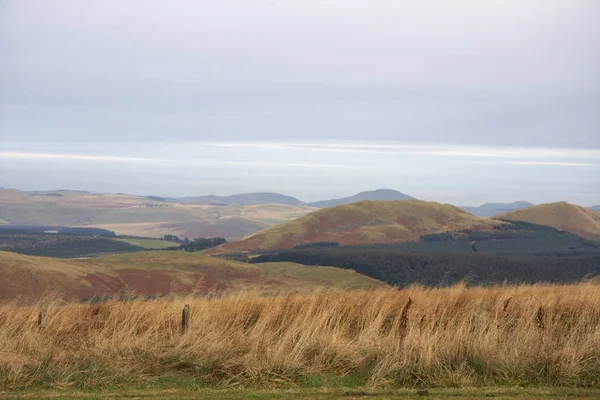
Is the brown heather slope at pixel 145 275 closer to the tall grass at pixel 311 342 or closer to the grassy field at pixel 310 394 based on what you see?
the tall grass at pixel 311 342

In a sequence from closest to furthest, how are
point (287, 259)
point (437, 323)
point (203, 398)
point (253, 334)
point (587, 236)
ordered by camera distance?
point (203, 398) → point (253, 334) → point (437, 323) → point (287, 259) → point (587, 236)

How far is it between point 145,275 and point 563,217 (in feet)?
508

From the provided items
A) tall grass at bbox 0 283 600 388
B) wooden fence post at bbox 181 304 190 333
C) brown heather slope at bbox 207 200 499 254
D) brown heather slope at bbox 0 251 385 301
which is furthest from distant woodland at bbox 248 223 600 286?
wooden fence post at bbox 181 304 190 333

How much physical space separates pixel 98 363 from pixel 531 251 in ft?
444

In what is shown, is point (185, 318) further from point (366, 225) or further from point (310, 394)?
point (366, 225)

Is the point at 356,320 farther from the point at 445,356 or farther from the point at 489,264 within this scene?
the point at 489,264

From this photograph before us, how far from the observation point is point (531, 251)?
133m

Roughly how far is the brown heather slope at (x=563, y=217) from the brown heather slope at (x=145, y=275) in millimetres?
113129

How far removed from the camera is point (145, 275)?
247 feet

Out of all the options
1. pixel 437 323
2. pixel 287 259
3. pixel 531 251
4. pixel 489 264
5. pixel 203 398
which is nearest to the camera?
pixel 203 398

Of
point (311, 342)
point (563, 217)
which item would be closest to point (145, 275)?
point (311, 342)

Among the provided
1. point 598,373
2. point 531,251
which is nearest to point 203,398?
point 598,373

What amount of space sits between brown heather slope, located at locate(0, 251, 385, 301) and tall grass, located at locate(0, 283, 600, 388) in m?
32.1

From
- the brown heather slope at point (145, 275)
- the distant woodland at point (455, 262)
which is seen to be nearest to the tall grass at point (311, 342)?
the brown heather slope at point (145, 275)
